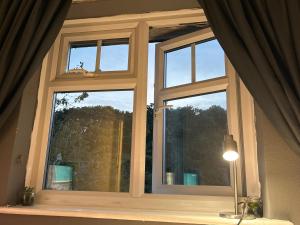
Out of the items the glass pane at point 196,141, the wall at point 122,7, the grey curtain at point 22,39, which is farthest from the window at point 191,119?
the grey curtain at point 22,39

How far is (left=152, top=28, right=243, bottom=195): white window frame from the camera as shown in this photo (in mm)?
1842

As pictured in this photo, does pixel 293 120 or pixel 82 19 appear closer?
pixel 293 120

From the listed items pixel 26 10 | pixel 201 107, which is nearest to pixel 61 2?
pixel 26 10

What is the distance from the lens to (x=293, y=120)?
4.63 feet

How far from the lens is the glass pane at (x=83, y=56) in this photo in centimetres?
226

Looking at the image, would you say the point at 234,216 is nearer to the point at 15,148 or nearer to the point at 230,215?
the point at 230,215

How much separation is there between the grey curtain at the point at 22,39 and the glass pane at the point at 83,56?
365 mm

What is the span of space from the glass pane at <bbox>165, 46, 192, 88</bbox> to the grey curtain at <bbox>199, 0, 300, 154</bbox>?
1.59 feet

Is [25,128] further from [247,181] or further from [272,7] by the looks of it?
[272,7]

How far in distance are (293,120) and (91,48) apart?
1547 mm

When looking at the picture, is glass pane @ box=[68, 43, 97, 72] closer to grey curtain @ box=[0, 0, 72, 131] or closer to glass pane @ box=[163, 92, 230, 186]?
grey curtain @ box=[0, 0, 72, 131]

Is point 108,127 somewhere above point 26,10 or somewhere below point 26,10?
below

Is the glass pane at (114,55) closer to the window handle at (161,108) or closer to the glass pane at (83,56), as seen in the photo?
the glass pane at (83,56)

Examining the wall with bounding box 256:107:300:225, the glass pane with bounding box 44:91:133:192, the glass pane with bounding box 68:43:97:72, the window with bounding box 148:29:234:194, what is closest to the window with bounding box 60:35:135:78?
the glass pane with bounding box 68:43:97:72
